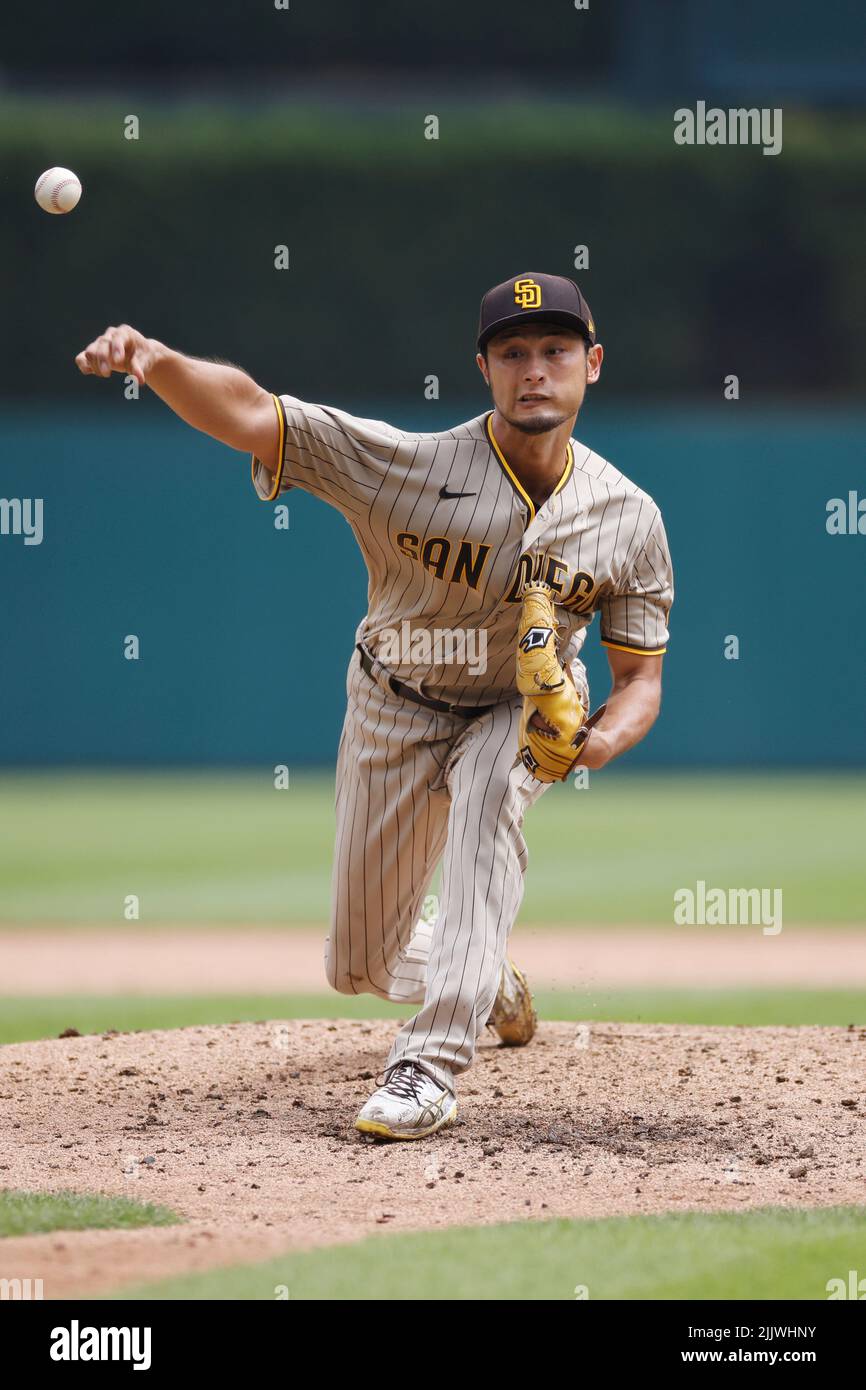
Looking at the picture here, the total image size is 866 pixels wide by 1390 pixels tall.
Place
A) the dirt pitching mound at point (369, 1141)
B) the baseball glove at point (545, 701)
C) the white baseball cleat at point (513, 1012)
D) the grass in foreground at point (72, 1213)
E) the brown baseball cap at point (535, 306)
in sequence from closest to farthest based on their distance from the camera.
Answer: the grass in foreground at point (72, 1213) < the dirt pitching mound at point (369, 1141) < the baseball glove at point (545, 701) < the brown baseball cap at point (535, 306) < the white baseball cleat at point (513, 1012)

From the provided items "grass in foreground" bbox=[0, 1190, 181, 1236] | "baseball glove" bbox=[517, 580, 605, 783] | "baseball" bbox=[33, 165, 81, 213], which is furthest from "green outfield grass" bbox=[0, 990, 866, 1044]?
"baseball" bbox=[33, 165, 81, 213]

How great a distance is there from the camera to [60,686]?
16.5 metres

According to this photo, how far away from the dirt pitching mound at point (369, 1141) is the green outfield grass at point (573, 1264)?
0.34 ft

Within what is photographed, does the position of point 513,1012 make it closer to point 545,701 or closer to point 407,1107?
point 407,1107

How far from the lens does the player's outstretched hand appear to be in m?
3.55

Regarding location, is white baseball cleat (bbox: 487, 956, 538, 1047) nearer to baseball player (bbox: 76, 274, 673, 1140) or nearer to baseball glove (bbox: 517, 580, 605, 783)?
baseball player (bbox: 76, 274, 673, 1140)

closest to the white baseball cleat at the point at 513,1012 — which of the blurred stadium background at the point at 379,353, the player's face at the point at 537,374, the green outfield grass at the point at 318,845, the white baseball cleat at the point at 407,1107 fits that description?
the white baseball cleat at the point at 407,1107

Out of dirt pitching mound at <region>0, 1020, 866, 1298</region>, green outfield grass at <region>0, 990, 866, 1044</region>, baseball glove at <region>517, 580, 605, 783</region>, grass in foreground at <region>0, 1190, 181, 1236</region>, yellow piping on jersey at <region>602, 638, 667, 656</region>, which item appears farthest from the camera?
green outfield grass at <region>0, 990, 866, 1044</region>

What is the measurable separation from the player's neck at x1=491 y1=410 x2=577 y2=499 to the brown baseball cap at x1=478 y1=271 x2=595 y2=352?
0.74ft

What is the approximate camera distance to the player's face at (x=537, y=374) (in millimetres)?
4109

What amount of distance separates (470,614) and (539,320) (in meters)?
0.74

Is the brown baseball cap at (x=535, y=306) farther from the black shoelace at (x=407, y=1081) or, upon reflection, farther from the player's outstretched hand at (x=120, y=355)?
the black shoelace at (x=407, y=1081)
